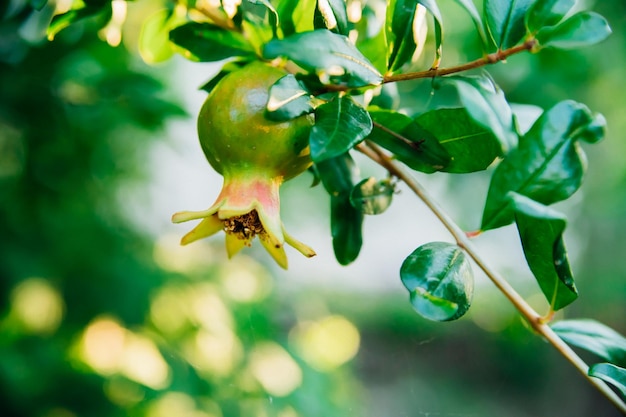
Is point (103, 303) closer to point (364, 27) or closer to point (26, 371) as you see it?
point (26, 371)

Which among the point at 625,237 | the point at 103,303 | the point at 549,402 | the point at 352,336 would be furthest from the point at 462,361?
the point at 103,303

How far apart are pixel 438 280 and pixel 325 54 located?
8.6 inches

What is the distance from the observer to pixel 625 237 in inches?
145

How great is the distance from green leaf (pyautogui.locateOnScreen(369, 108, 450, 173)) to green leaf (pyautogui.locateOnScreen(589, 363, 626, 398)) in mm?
247

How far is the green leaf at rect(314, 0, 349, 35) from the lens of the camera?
0.50 meters

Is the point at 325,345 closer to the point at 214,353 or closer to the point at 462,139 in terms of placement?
the point at 214,353

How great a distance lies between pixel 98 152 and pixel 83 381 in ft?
2.11

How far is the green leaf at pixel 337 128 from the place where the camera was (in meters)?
0.46

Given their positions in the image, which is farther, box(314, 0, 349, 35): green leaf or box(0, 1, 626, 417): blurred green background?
box(0, 1, 626, 417): blurred green background

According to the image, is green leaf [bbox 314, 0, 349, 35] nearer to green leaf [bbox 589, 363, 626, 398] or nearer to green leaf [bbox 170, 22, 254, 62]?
green leaf [bbox 170, 22, 254, 62]

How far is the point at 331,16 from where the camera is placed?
1.69ft

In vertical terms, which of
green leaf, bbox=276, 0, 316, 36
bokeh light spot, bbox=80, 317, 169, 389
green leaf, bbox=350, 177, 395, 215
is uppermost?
green leaf, bbox=276, 0, 316, 36

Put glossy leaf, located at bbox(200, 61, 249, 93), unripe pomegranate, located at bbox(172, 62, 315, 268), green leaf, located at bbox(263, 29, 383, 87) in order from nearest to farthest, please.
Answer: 1. green leaf, located at bbox(263, 29, 383, 87)
2. unripe pomegranate, located at bbox(172, 62, 315, 268)
3. glossy leaf, located at bbox(200, 61, 249, 93)

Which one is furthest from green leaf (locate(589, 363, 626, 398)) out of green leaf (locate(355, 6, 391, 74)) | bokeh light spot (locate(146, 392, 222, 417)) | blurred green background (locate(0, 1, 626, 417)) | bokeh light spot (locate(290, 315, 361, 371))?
bokeh light spot (locate(290, 315, 361, 371))
